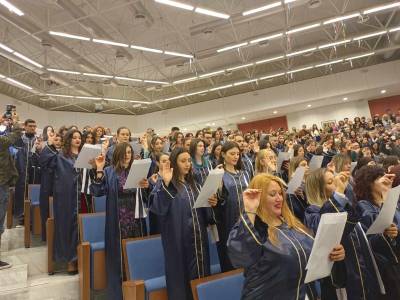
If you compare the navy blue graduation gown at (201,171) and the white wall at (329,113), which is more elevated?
the white wall at (329,113)

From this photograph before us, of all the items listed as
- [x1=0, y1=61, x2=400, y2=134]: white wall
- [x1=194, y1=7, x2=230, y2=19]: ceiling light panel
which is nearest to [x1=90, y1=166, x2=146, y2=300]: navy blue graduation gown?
[x1=194, y1=7, x2=230, y2=19]: ceiling light panel

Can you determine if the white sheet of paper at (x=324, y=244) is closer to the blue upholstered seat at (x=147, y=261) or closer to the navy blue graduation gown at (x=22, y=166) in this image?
the blue upholstered seat at (x=147, y=261)

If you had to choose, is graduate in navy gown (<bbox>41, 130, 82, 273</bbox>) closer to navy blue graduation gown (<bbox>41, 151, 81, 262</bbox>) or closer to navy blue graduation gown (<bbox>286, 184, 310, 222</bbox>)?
navy blue graduation gown (<bbox>41, 151, 81, 262</bbox>)

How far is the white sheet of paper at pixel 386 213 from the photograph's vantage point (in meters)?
1.98

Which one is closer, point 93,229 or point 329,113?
point 93,229

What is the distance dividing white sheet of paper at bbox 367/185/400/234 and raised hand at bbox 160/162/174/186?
1350 millimetres

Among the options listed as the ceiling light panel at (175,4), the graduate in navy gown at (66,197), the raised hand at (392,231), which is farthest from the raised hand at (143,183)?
the ceiling light panel at (175,4)

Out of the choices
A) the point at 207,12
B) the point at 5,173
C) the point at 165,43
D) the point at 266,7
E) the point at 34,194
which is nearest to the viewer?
the point at 5,173

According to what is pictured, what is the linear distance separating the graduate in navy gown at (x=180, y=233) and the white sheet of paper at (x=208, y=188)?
0.10m

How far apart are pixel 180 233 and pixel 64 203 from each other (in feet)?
5.57

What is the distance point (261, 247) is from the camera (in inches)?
57.2

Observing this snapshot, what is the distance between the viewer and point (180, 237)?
2.33 meters

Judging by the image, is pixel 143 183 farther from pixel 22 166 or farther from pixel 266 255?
pixel 22 166

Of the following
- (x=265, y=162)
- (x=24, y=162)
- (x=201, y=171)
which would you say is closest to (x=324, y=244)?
(x=265, y=162)
